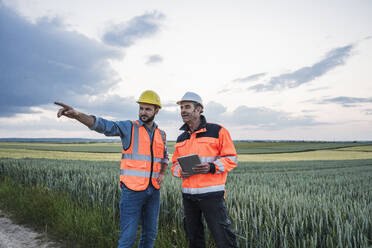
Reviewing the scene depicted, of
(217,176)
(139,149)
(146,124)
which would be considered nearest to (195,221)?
(217,176)

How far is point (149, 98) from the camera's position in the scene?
329 cm

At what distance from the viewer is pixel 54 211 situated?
5.32 m

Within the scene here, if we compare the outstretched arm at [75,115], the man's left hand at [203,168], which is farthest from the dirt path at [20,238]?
the man's left hand at [203,168]

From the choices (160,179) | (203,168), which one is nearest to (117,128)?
(160,179)

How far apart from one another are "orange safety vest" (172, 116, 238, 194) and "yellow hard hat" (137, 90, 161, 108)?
718 mm

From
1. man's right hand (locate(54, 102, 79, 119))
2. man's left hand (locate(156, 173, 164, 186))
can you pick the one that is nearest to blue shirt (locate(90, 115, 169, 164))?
man's right hand (locate(54, 102, 79, 119))

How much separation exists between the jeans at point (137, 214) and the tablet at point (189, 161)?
0.63 m

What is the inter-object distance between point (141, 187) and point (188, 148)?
0.81 meters

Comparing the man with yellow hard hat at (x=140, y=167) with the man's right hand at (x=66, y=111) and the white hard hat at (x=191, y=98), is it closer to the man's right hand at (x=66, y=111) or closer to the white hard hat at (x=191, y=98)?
the man's right hand at (x=66, y=111)

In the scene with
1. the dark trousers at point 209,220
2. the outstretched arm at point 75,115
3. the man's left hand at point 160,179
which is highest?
the outstretched arm at point 75,115

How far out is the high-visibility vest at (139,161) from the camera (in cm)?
303

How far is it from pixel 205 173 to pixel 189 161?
251 millimetres

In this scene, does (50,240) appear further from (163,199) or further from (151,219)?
(151,219)

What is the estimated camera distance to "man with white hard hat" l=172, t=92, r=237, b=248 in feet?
9.27
